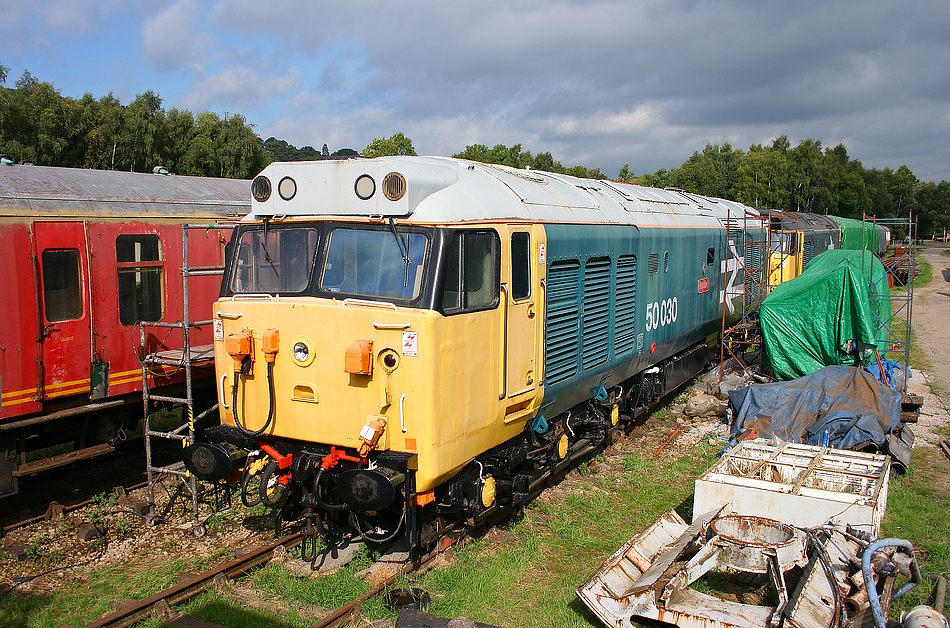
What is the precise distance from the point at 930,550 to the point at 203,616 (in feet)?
22.0

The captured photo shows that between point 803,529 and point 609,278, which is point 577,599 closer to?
point 803,529

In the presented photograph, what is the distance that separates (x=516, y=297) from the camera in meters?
6.21

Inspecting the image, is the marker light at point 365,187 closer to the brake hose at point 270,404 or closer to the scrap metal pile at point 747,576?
the brake hose at point 270,404

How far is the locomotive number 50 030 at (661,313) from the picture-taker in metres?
9.65

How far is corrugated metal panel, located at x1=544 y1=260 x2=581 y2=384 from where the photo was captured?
22.5 ft

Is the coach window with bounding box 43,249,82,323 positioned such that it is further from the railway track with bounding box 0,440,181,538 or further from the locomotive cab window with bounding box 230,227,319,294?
the locomotive cab window with bounding box 230,227,319,294

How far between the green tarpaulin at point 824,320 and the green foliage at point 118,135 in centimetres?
2313

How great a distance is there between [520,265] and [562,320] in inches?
42.4

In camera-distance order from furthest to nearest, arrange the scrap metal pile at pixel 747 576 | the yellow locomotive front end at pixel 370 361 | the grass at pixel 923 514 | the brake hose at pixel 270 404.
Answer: the grass at pixel 923 514 → the brake hose at pixel 270 404 → the yellow locomotive front end at pixel 370 361 → the scrap metal pile at pixel 747 576

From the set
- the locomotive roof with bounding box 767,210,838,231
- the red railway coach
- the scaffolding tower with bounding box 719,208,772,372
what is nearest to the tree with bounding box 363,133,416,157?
the locomotive roof with bounding box 767,210,838,231

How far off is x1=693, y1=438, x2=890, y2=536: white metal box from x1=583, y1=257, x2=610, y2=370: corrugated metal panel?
5.82 feet

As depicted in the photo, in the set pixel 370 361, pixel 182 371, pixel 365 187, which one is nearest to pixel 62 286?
pixel 182 371

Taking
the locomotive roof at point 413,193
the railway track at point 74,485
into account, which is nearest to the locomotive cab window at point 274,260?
the locomotive roof at point 413,193

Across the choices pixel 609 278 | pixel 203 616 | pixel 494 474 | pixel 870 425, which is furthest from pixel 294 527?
pixel 870 425
